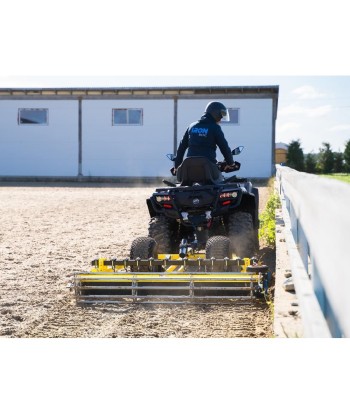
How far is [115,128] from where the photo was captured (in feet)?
83.8

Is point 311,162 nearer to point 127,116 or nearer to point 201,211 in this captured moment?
point 127,116

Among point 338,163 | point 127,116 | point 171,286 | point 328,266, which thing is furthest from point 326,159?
point 328,266

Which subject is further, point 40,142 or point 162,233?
point 40,142

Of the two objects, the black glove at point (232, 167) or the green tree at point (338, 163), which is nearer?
the black glove at point (232, 167)

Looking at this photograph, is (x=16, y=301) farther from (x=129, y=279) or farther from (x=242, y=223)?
(x=242, y=223)

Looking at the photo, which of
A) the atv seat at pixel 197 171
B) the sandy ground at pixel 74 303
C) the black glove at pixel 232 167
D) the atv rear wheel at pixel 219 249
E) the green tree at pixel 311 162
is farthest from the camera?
the green tree at pixel 311 162

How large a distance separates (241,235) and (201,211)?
37 cm

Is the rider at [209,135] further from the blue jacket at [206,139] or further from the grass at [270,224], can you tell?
the grass at [270,224]

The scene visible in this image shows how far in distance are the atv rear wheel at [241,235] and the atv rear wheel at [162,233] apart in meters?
0.49

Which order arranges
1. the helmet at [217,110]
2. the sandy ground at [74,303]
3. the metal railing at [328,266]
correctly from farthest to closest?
the helmet at [217,110], the sandy ground at [74,303], the metal railing at [328,266]

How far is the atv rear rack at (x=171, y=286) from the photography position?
4.80m

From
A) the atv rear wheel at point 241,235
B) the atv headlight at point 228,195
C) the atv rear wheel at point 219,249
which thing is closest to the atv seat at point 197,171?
the atv headlight at point 228,195
